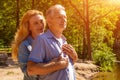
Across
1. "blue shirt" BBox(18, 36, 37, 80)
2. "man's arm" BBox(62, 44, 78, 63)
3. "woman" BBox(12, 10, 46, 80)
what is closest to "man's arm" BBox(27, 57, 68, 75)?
"man's arm" BBox(62, 44, 78, 63)

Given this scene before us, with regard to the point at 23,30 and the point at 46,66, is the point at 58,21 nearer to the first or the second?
the point at 46,66

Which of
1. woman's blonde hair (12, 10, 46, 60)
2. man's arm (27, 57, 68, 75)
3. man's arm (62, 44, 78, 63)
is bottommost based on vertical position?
man's arm (27, 57, 68, 75)

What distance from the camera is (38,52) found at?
3.55 m

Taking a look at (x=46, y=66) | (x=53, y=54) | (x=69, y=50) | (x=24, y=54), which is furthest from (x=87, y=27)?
(x=46, y=66)

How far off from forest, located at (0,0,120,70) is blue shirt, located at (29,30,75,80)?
22.4 metres

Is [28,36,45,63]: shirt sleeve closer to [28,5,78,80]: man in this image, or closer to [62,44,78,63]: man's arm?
[28,5,78,80]: man

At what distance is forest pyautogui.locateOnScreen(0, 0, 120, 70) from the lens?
1145 inches

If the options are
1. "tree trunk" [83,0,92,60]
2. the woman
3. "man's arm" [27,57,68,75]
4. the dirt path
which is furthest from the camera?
"tree trunk" [83,0,92,60]

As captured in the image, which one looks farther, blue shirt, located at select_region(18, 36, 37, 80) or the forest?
the forest

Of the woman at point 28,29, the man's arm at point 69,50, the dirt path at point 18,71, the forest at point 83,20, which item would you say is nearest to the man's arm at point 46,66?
the man's arm at point 69,50

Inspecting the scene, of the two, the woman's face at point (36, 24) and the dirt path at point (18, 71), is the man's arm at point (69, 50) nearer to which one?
the woman's face at point (36, 24)

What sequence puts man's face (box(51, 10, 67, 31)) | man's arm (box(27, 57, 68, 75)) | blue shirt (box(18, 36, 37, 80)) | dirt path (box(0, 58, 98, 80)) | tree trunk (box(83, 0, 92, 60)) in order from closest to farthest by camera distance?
1. man's arm (box(27, 57, 68, 75))
2. man's face (box(51, 10, 67, 31))
3. blue shirt (box(18, 36, 37, 80))
4. dirt path (box(0, 58, 98, 80))
5. tree trunk (box(83, 0, 92, 60))

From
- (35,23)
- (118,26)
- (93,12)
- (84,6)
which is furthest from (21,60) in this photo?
(118,26)

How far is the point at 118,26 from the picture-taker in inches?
2537
